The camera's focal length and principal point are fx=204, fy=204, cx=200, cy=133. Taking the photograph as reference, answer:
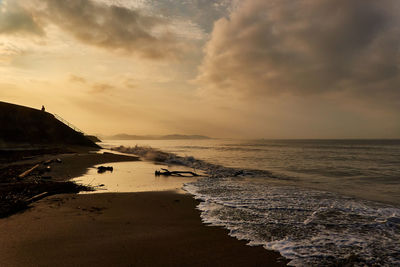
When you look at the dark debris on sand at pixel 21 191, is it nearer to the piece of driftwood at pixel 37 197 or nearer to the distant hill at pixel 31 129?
the piece of driftwood at pixel 37 197

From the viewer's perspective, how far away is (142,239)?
5449 millimetres

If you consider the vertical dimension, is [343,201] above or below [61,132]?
below

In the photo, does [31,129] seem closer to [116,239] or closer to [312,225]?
[116,239]

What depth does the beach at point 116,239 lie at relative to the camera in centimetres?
445

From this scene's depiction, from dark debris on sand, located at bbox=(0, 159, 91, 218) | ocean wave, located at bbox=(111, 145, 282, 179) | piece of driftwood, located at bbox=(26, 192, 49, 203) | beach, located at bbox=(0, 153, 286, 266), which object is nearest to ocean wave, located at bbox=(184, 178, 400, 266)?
beach, located at bbox=(0, 153, 286, 266)

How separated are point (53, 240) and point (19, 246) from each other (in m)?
0.66

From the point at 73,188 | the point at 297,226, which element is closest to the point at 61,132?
the point at 73,188

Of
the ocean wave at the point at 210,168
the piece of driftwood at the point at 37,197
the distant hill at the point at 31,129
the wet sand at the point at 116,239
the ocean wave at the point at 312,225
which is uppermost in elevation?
the distant hill at the point at 31,129

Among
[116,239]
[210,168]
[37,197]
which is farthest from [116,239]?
[210,168]

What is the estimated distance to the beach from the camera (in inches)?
175

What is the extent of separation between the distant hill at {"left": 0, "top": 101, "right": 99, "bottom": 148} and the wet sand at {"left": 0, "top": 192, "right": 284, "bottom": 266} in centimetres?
3862

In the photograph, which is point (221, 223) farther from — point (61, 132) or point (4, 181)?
point (61, 132)

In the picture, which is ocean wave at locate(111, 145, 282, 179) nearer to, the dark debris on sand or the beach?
the dark debris on sand

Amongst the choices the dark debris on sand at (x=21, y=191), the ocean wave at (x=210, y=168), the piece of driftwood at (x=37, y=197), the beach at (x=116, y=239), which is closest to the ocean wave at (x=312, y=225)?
the beach at (x=116, y=239)
